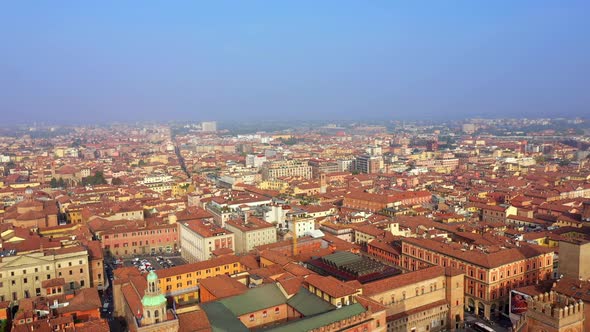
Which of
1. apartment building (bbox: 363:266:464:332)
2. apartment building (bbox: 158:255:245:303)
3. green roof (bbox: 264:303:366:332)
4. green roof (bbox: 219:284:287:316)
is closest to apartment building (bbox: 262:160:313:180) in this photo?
apartment building (bbox: 158:255:245:303)

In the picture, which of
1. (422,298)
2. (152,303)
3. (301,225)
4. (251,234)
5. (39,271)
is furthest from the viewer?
(301,225)

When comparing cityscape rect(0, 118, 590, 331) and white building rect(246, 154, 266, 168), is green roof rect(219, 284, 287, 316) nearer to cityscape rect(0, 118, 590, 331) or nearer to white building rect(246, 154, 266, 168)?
cityscape rect(0, 118, 590, 331)

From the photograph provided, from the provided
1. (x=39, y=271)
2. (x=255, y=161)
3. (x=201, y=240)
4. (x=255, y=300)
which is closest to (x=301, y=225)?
(x=201, y=240)

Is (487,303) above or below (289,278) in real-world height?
below

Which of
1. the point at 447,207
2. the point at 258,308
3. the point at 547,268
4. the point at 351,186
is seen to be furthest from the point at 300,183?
the point at 258,308

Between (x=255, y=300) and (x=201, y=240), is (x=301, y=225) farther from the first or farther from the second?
(x=255, y=300)

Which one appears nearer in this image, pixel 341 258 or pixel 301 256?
pixel 341 258

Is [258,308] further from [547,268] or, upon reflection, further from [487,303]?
[547,268]
